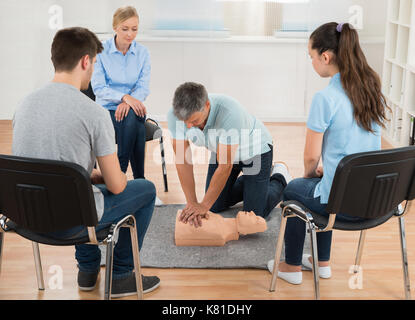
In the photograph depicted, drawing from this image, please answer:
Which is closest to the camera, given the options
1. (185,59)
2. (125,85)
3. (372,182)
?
(372,182)

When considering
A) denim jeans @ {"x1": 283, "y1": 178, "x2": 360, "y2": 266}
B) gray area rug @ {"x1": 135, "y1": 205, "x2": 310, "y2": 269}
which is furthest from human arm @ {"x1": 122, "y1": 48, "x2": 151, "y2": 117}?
denim jeans @ {"x1": 283, "y1": 178, "x2": 360, "y2": 266}

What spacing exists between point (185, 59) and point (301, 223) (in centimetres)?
336

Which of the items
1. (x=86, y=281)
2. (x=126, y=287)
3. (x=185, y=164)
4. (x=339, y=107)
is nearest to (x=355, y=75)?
(x=339, y=107)

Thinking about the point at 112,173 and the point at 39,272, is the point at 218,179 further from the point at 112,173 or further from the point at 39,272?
the point at 39,272

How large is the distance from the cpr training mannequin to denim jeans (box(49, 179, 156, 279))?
48 cm

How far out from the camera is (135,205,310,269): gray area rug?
2.91m

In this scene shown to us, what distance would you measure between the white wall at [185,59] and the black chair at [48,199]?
3686 millimetres

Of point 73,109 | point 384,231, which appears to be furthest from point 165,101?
point 73,109

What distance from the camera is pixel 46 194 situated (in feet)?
6.59

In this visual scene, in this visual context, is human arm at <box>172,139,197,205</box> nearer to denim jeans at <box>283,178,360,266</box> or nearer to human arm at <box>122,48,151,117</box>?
denim jeans at <box>283,178,360,266</box>

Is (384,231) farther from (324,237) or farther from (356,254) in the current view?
(324,237)

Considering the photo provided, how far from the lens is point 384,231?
337cm
